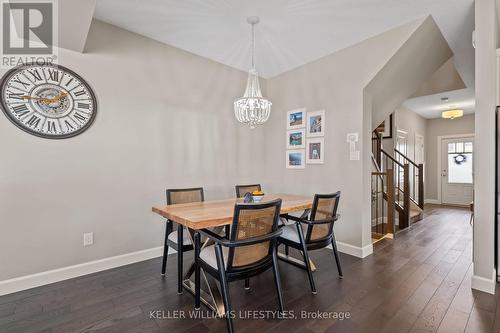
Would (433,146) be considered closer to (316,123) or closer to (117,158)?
(316,123)

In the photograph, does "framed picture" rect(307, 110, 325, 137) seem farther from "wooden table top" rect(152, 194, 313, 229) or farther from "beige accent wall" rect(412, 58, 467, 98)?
"beige accent wall" rect(412, 58, 467, 98)

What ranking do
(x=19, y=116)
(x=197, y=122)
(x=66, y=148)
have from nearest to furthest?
(x=19, y=116) → (x=66, y=148) → (x=197, y=122)

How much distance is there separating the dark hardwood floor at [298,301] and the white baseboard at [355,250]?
0.56 feet

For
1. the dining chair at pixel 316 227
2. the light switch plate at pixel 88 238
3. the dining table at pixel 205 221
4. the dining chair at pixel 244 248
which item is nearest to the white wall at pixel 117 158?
the light switch plate at pixel 88 238

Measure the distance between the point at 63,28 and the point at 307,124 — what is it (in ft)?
9.93

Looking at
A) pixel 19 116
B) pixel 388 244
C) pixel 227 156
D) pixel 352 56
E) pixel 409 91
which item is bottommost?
pixel 388 244

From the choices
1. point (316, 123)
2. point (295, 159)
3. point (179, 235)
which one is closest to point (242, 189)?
point (295, 159)

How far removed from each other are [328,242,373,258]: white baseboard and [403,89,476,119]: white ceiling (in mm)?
4217

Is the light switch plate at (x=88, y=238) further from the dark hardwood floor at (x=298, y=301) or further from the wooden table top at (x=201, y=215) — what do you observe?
the wooden table top at (x=201, y=215)

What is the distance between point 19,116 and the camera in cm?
227

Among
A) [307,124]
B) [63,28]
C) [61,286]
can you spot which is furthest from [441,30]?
[61,286]

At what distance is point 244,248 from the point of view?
174 cm

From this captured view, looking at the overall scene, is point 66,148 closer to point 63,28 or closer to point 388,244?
point 63,28

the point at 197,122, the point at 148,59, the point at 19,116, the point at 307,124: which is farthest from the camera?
the point at 307,124
